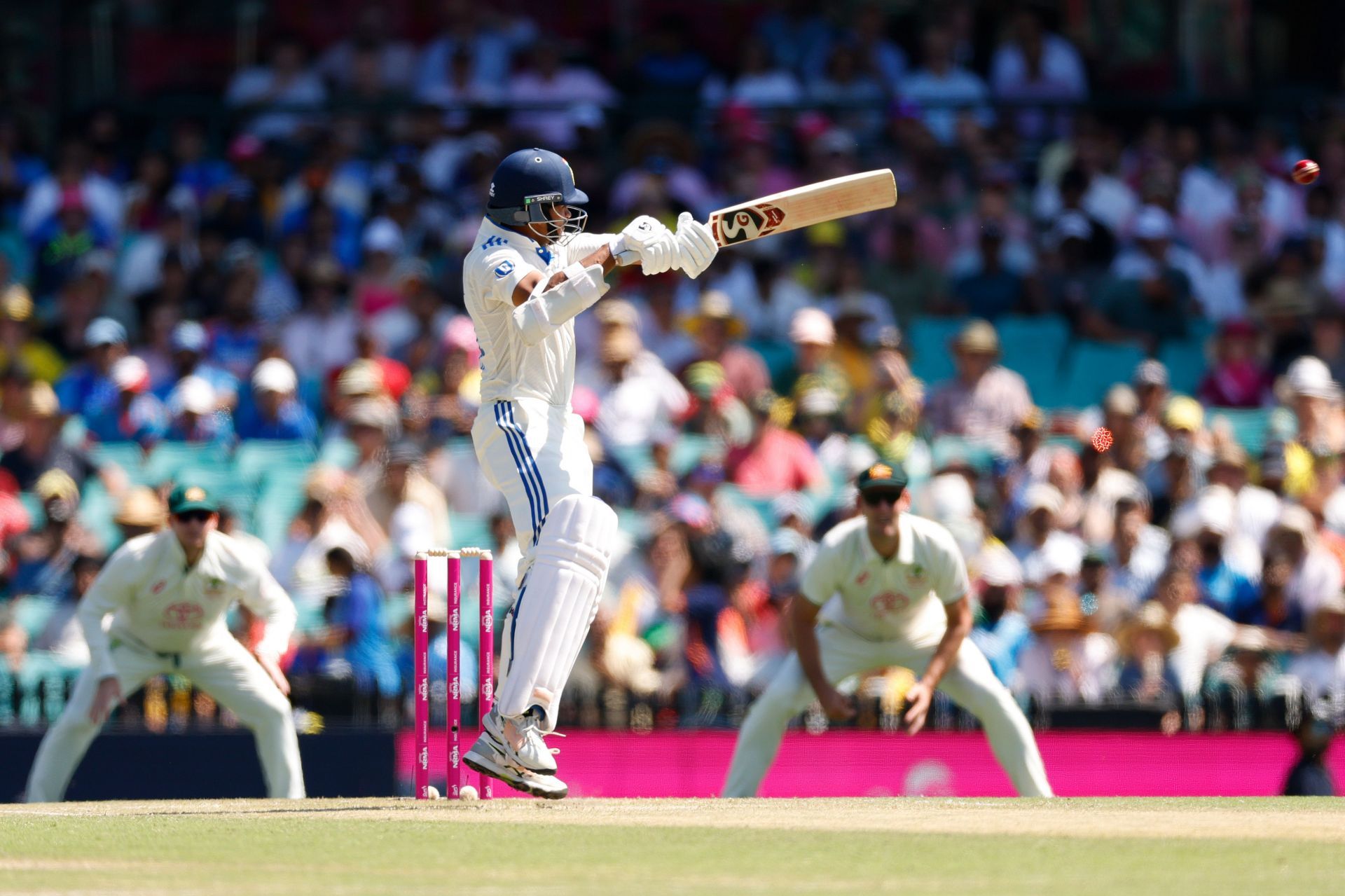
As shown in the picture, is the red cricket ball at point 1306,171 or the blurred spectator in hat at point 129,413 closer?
the red cricket ball at point 1306,171

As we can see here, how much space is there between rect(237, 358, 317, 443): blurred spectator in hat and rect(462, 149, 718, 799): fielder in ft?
19.8

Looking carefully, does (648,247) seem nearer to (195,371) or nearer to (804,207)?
(804,207)

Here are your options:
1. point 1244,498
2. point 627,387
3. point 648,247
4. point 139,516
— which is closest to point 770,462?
point 627,387

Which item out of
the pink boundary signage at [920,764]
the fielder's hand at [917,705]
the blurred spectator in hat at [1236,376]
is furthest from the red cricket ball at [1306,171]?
the blurred spectator in hat at [1236,376]

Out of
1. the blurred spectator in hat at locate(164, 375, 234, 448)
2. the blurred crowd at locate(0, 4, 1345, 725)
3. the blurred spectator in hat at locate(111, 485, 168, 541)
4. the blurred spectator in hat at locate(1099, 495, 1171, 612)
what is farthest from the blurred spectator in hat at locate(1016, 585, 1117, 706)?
the blurred spectator in hat at locate(164, 375, 234, 448)

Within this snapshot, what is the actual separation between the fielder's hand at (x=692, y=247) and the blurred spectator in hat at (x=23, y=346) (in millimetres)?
8023

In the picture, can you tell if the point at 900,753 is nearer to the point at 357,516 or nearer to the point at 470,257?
the point at 357,516

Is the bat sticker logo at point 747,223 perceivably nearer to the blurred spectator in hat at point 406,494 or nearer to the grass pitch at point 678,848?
the grass pitch at point 678,848

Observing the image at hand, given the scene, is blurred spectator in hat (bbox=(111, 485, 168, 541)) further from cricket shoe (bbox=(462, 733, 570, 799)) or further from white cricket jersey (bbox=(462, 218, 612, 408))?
cricket shoe (bbox=(462, 733, 570, 799))

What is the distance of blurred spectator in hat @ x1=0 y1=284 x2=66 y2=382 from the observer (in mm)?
13625

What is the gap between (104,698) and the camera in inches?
357

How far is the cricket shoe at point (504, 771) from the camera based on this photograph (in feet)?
21.2

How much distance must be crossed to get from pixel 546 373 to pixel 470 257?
17.0 inches

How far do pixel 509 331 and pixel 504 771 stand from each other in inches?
53.0
